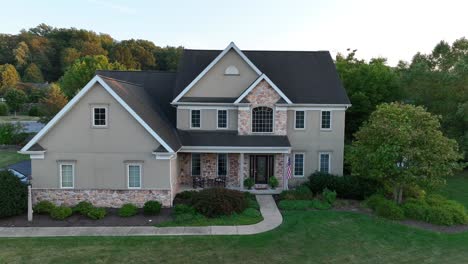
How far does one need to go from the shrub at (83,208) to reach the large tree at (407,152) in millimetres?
13694

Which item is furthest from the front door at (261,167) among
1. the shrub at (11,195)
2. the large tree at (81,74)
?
the large tree at (81,74)

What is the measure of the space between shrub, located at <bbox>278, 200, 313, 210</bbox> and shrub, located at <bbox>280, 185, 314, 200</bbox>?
62 cm

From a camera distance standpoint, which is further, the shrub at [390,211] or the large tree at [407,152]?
the large tree at [407,152]

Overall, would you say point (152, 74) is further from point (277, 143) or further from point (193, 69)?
point (277, 143)

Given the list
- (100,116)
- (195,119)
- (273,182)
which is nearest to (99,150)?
(100,116)

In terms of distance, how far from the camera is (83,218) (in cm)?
1741

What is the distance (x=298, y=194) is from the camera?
2081 cm

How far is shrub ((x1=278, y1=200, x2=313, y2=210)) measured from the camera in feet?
63.2

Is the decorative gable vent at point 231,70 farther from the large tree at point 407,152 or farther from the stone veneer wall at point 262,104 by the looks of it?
the large tree at point 407,152

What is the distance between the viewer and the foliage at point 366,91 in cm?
3119

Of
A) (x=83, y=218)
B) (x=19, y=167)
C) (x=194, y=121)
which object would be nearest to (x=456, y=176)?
(x=194, y=121)

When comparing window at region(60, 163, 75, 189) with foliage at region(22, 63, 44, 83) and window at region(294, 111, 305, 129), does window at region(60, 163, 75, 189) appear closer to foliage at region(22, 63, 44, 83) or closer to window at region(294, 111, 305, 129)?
window at region(294, 111, 305, 129)

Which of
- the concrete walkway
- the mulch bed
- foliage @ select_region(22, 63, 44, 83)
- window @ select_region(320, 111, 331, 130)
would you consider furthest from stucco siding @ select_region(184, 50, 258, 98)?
foliage @ select_region(22, 63, 44, 83)

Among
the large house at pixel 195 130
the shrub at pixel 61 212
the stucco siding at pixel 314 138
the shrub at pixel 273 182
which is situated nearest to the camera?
the shrub at pixel 61 212
